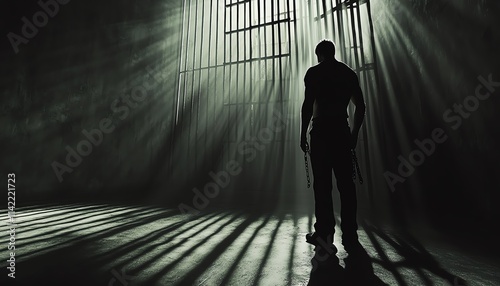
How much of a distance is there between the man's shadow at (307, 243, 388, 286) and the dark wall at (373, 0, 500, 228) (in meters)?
1.48

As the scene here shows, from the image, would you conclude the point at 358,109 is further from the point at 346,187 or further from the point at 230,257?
the point at 230,257

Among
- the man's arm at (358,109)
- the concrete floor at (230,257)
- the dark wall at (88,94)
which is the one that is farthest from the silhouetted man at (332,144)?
the dark wall at (88,94)

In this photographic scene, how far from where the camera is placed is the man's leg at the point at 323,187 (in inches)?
58.2

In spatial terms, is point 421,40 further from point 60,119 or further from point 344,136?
point 60,119

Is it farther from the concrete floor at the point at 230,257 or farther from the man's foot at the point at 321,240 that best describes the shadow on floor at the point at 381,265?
the man's foot at the point at 321,240

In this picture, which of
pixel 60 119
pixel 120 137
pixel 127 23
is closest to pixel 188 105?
pixel 120 137

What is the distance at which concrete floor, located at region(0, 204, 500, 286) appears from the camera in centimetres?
102

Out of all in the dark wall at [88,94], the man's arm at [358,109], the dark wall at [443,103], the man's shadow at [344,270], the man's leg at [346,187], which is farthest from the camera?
the dark wall at [88,94]

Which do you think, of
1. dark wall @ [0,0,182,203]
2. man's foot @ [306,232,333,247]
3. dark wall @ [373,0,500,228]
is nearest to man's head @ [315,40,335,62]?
man's foot @ [306,232,333,247]

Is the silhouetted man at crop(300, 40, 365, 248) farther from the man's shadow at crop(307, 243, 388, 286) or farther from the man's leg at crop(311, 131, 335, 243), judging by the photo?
the man's shadow at crop(307, 243, 388, 286)

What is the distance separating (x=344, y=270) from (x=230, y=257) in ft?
1.95

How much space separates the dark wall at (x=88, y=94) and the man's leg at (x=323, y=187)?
13.3 feet

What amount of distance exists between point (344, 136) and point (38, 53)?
490cm

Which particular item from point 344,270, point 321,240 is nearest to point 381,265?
point 344,270
